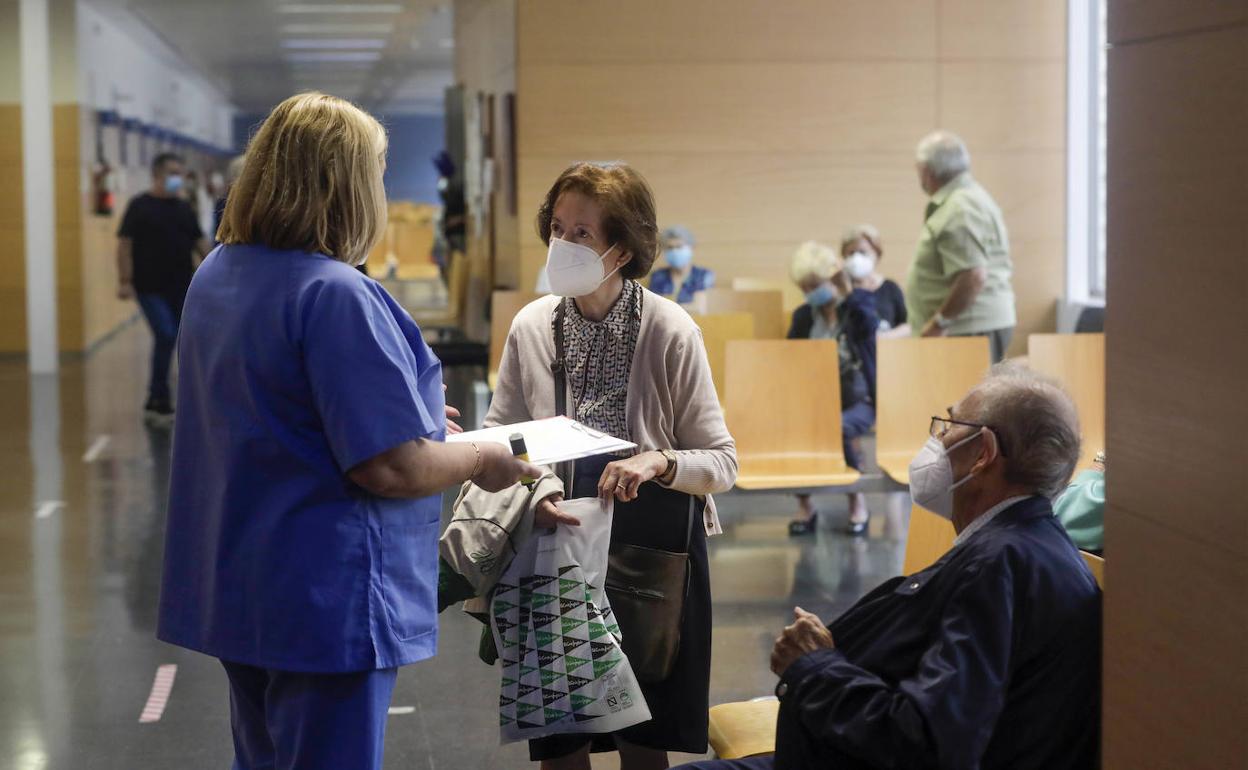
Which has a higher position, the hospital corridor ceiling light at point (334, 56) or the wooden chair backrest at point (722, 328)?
the hospital corridor ceiling light at point (334, 56)

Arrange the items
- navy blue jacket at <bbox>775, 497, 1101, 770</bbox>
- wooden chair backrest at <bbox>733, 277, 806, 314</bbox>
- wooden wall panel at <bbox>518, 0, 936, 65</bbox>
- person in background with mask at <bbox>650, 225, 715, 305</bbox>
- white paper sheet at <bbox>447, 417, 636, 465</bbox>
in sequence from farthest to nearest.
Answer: wooden wall panel at <bbox>518, 0, 936, 65</bbox> < wooden chair backrest at <bbox>733, 277, 806, 314</bbox> < person in background with mask at <bbox>650, 225, 715, 305</bbox> < white paper sheet at <bbox>447, 417, 636, 465</bbox> < navy blue jacket at <bbox>775, 497, 1101, 770</bbox>

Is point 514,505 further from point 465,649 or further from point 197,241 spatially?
point 197,241

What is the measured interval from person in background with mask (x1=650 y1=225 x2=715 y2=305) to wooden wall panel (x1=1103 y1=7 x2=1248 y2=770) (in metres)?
6.15

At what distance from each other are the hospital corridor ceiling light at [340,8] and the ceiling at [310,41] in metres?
0.01

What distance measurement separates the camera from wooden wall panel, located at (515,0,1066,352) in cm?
845

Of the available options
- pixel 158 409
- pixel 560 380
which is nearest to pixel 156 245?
pixel 158 409

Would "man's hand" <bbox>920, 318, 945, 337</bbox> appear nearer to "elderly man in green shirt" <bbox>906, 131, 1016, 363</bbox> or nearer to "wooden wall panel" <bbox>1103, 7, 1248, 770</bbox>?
"elderly man in green shirt" <bbox>906, 131, 1016, 363</bbox>

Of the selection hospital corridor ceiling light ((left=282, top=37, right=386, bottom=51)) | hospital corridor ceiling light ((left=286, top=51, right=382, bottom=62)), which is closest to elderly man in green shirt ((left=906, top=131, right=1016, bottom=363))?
hospital corridor ceiling light ((left=282, top=37, right=386, bottom=51))

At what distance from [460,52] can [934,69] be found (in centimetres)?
647

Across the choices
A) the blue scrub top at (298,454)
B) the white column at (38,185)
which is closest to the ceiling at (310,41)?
the white column at (38,185)

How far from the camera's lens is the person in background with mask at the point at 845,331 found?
6.09 m

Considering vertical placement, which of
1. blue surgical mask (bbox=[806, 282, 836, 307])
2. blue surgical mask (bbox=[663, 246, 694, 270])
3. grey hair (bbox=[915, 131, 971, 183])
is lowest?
blue surgical mask (bbox=[806, 282, 836, 307])

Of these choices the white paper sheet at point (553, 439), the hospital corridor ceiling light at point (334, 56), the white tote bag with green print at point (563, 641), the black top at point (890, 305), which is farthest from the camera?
the hospital corridor ceiling light at point (334, 56)

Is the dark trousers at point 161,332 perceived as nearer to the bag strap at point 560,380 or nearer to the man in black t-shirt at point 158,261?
the man in black t-shirt at point 158,261
